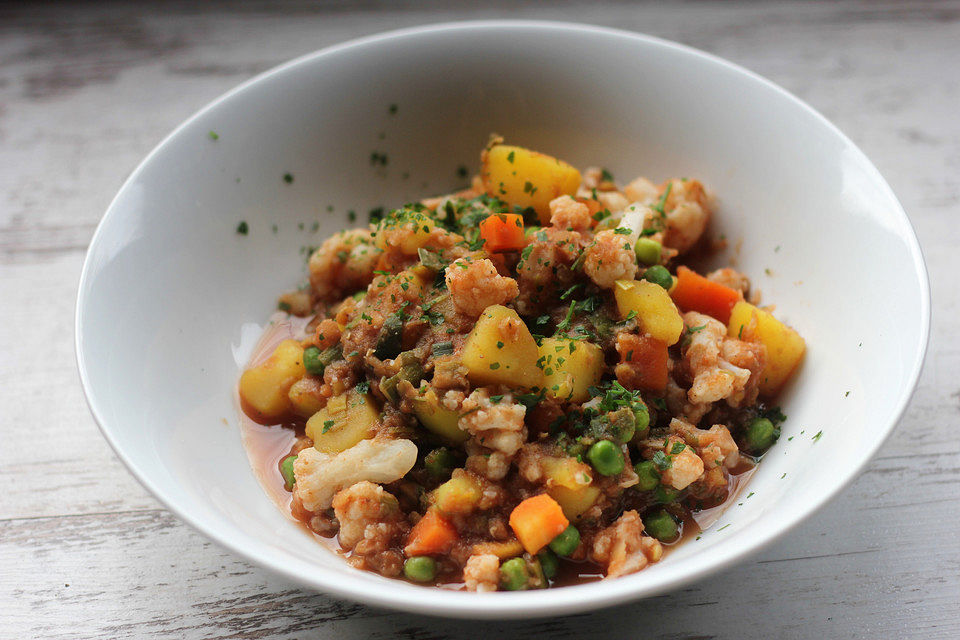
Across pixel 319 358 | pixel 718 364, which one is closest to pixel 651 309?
pixel 718 364

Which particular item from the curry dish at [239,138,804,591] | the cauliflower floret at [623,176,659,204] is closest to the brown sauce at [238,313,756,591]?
the curry dish at [239,138,804,591]

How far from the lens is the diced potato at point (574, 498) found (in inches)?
115

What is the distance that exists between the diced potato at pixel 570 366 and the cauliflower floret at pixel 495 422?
185 millimetres

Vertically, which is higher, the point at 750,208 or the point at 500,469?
the point at 750,208

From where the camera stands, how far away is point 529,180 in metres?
3.93

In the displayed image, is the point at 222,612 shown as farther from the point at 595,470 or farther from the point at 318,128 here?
the point at 318,128

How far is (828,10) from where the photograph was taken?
5910 millimetres

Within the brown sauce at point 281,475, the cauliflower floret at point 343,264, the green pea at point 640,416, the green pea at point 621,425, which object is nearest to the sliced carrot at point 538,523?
the brown sauce at point 281,475

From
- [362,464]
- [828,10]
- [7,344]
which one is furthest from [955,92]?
[7,344]

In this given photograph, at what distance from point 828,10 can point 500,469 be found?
4.81m

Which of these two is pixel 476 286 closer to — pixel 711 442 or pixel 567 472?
pixel 567 472

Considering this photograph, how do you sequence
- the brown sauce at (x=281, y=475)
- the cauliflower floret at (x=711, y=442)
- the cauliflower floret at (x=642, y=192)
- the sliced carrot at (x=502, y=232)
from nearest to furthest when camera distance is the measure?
the brown sauce at (x=281, y=475), the cauliflower floret at (x=711, y=442), the sliced carrot at (x=502, y=232), the cauliflower floret at (x=642, y=192)

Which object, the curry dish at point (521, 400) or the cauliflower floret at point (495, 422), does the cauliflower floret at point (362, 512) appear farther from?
the cauliflower floret at point (495, 422)

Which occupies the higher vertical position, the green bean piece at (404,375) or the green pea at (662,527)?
the green bean piece at (404,375)
